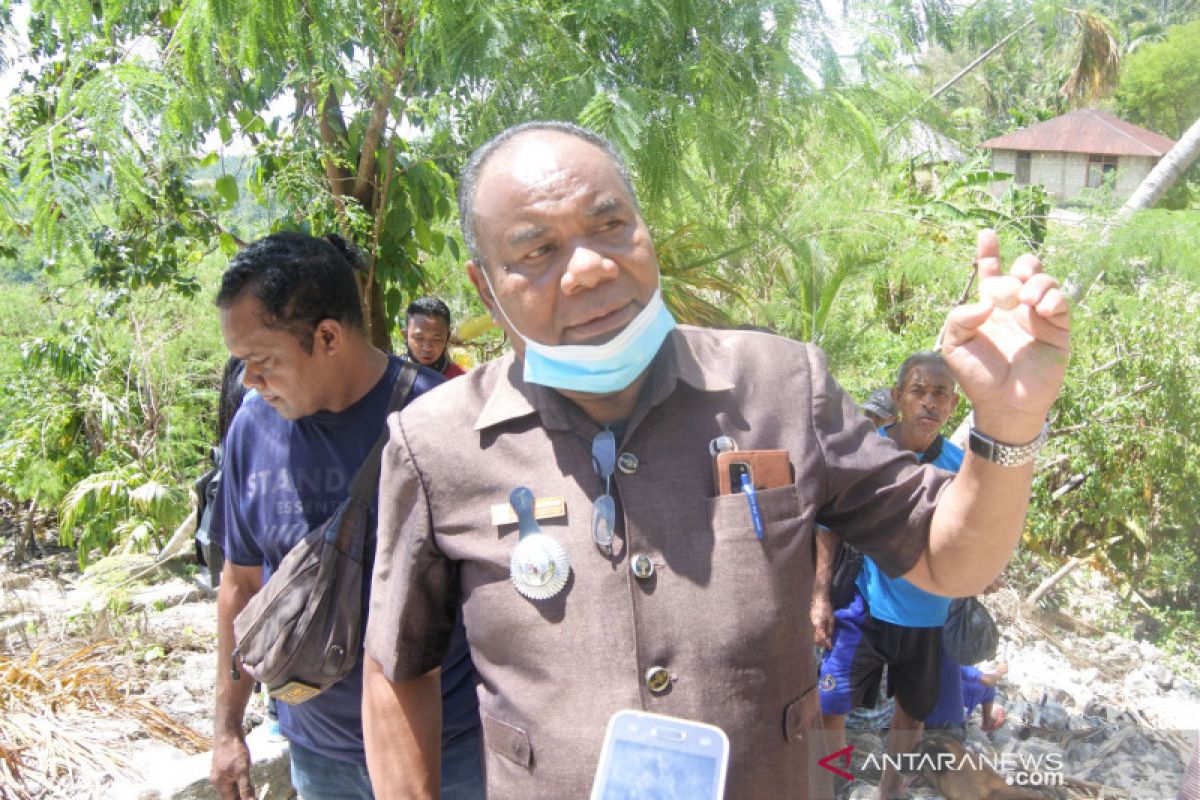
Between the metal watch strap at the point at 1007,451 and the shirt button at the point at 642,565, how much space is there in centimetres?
47

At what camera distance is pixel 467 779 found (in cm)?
200

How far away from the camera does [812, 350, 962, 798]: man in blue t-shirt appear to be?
3.54 meters

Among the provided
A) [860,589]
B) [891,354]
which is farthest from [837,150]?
[891,354]

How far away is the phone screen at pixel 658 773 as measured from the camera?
100cm

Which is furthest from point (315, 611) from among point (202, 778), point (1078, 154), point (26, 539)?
point (1078, 154)

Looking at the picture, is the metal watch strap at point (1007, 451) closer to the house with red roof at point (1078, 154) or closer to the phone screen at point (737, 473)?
the phone screen at point (737, 473)

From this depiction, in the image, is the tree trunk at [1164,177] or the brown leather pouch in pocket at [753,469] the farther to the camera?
the tree trunk at [1164,177]

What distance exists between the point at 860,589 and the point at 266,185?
9.71ft

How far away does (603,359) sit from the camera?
137 centimetres

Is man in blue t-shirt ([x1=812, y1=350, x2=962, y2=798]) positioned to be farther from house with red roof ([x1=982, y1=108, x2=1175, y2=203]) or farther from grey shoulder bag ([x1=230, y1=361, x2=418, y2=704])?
house with red roof ([x1=982, y1=108, x2=1175, y2=203])

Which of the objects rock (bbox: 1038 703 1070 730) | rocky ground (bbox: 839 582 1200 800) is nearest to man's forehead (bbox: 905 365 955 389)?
rocky ground (bbox: 839 582 1200 800)

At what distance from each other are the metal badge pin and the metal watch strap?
59 centimetres

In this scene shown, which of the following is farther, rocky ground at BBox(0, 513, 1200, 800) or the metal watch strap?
rocky ground at BBox(0, 513, 1200, 800)

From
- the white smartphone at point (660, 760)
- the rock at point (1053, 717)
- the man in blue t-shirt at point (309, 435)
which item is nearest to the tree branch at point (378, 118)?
the man in blue t-shirt at point (309, 435)
